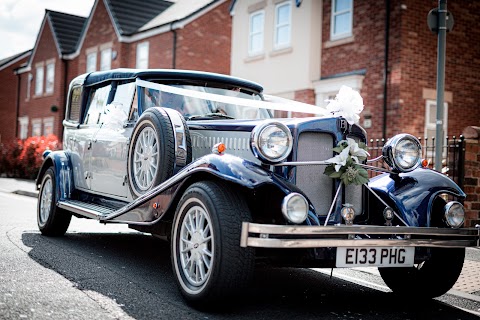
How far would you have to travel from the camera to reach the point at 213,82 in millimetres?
6574

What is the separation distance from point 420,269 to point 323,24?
11.4m

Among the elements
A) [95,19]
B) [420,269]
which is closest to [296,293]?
[420,269]

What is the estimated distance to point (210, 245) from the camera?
167 inches

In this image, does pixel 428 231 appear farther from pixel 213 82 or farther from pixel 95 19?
pixel 95 19

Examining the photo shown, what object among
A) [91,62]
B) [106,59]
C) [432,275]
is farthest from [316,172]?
[91,62]

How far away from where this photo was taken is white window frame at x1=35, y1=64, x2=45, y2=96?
3136 centimetres

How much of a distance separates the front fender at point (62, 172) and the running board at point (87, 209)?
167 millimetres

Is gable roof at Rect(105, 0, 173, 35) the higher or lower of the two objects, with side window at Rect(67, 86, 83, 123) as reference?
higher

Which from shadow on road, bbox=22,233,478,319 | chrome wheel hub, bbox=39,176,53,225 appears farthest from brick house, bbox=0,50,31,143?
shadow on road, bbox=22,233,478,319

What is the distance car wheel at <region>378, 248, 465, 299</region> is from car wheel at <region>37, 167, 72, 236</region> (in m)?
3.98

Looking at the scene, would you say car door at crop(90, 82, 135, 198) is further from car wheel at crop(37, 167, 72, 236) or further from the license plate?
the license plate

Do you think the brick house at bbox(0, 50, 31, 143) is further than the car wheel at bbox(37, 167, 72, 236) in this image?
Yes

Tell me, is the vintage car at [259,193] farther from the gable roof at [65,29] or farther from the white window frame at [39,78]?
the white window frame at [39,78]

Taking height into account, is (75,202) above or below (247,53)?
below
